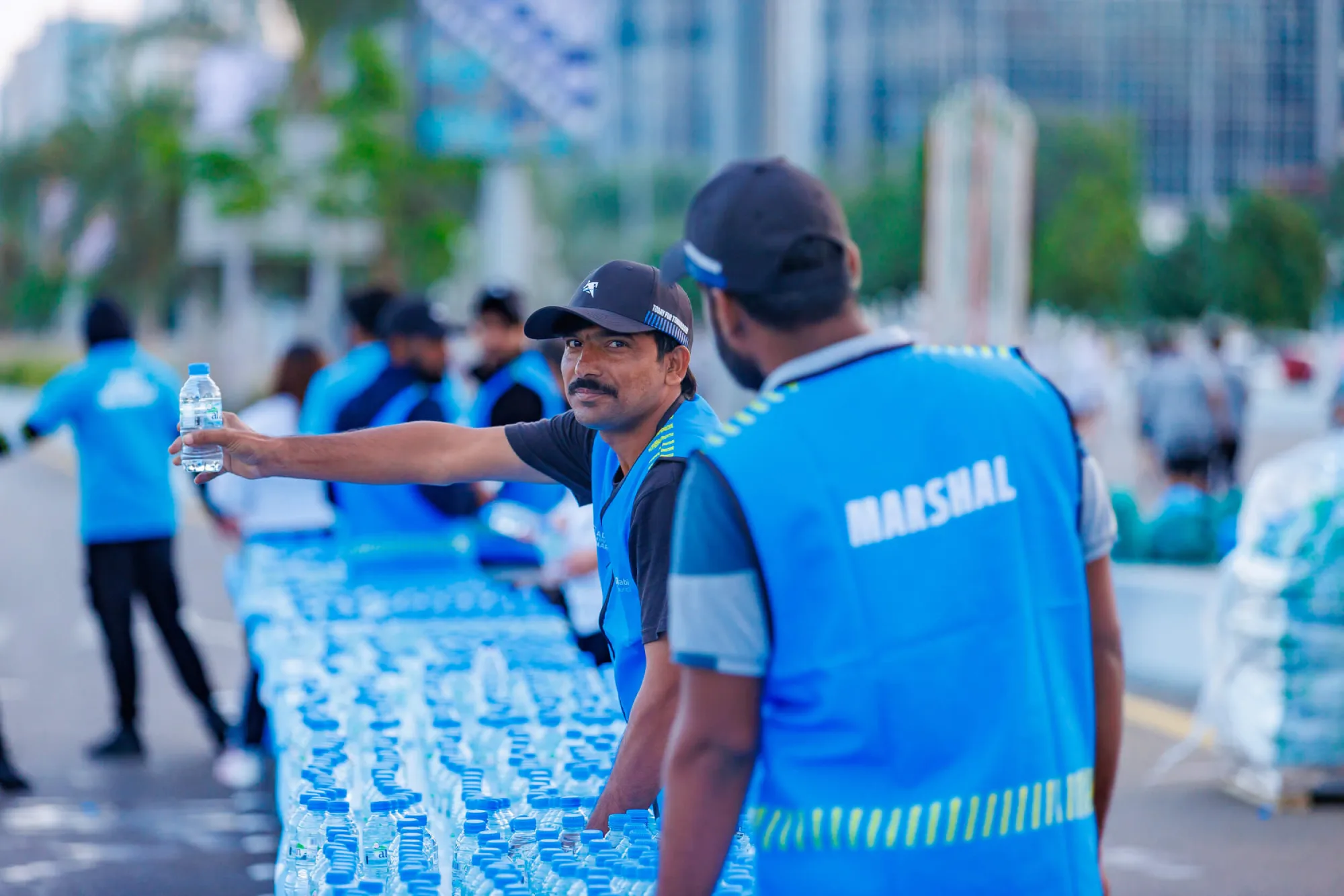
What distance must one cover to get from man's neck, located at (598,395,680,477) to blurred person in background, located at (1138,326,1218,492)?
1249 cm

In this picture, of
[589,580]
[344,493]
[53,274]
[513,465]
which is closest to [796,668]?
[513,465]

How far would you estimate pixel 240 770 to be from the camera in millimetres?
7531

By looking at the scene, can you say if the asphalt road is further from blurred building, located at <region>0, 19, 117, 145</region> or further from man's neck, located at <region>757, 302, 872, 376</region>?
blurred building, located at <region>0, 19, 117, 145</region>

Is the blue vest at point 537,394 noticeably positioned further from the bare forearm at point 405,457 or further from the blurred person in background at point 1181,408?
the blurred person in background at point 1181,408

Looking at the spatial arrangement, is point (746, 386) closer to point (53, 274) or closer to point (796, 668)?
point (796, 668)

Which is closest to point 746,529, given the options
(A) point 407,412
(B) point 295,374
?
(A) point 407,412

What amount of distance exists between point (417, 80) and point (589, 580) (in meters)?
21.6

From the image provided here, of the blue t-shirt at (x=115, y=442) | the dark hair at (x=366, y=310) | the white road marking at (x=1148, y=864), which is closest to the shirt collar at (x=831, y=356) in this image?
the white road marking at (x=1148, y=864)

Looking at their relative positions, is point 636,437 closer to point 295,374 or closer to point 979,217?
point 295,374

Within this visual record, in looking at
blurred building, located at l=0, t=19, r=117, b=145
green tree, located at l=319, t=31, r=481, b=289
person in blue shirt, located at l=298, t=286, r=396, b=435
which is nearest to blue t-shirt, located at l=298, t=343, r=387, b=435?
person in blue shirt, located at l=298, t=286, r=396, b=435

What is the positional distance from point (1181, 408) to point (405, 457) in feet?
41.9

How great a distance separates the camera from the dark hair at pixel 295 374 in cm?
874

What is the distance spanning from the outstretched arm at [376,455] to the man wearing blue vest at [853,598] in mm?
1493

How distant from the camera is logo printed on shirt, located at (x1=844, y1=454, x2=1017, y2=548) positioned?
2.28 meters
